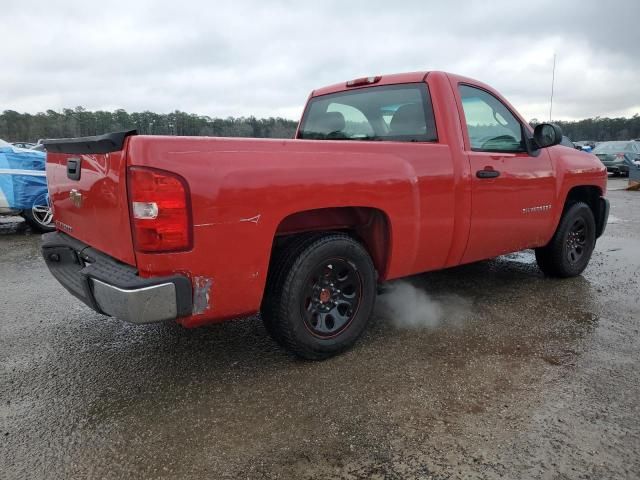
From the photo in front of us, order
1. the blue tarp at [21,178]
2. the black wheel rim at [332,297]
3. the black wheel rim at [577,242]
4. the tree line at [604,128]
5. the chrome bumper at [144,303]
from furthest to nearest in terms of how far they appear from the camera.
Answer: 1. the tree line at [604,128]
2. the blue tarp at [21,178]
3. the black wheel rim at [577,242]
4. the black wheel rim at [332,297]
5. the chrome bumper at [144,303]

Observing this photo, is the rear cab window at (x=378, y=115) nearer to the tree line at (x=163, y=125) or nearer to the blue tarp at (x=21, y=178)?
the tree line at (x=163, y=125)

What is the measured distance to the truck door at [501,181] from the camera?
3.61 m

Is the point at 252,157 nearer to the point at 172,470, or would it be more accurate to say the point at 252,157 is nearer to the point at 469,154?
the point at 172,470

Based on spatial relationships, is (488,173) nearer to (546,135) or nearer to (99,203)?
(546,135)

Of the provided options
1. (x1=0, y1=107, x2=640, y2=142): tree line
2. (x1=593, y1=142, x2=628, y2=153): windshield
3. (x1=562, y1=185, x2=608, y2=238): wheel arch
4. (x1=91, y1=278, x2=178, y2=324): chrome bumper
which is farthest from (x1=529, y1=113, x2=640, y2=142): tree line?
(x1=91, y1=278, x2=178, y2=324): chrome bumper

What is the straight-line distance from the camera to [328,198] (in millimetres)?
2730

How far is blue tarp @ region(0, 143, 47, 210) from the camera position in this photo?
7117mm

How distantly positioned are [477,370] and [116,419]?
2059mm

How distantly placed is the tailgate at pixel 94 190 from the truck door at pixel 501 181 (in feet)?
7.90

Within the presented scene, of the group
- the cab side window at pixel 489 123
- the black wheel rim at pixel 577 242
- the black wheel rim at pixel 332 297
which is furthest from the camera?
the black wheel rim at pixel 577 242

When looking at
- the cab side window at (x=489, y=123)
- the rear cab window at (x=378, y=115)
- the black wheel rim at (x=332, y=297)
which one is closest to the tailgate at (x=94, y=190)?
the black wheel rim at (x=332, y=297)

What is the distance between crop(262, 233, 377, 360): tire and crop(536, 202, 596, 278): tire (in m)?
2.46

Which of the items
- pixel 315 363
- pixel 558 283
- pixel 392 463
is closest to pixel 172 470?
pixel 392 463

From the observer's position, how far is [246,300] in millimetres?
2555
